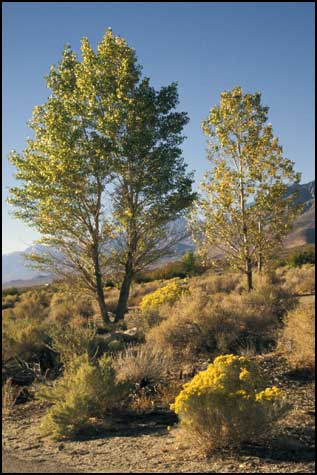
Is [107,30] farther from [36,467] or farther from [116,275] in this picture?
[36,467]

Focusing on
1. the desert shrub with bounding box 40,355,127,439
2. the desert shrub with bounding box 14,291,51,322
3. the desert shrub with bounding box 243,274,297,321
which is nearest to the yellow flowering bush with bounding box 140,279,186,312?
the desert shrub with bounding box 243,274,297,321

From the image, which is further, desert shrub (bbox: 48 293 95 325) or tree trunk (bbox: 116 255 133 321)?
desert shrub (bbox: 48 293 95 325)

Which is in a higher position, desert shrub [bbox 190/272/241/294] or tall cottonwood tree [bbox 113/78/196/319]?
tall cottonwood tree [bbox 113/78/196/319]

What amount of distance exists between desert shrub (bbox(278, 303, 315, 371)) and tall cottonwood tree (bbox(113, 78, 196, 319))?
6273mm

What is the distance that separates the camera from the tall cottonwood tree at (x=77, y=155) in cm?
1528

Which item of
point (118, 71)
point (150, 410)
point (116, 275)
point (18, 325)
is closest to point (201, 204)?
point (116, 275)

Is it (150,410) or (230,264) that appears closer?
(150,410)

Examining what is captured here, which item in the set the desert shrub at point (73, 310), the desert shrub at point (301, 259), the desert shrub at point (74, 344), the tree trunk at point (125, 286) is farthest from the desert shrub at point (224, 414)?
the desert shrub at point (301, 259)

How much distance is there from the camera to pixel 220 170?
19.2 m

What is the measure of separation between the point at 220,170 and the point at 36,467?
563 inches

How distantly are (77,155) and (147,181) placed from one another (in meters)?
2.23

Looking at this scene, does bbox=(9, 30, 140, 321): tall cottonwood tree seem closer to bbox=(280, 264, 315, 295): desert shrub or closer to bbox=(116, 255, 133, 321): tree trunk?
bbox=(116, 255, 133, 321): tree trunk

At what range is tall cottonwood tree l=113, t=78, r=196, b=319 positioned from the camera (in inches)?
624

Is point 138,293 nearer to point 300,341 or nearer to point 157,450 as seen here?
point 300,341
